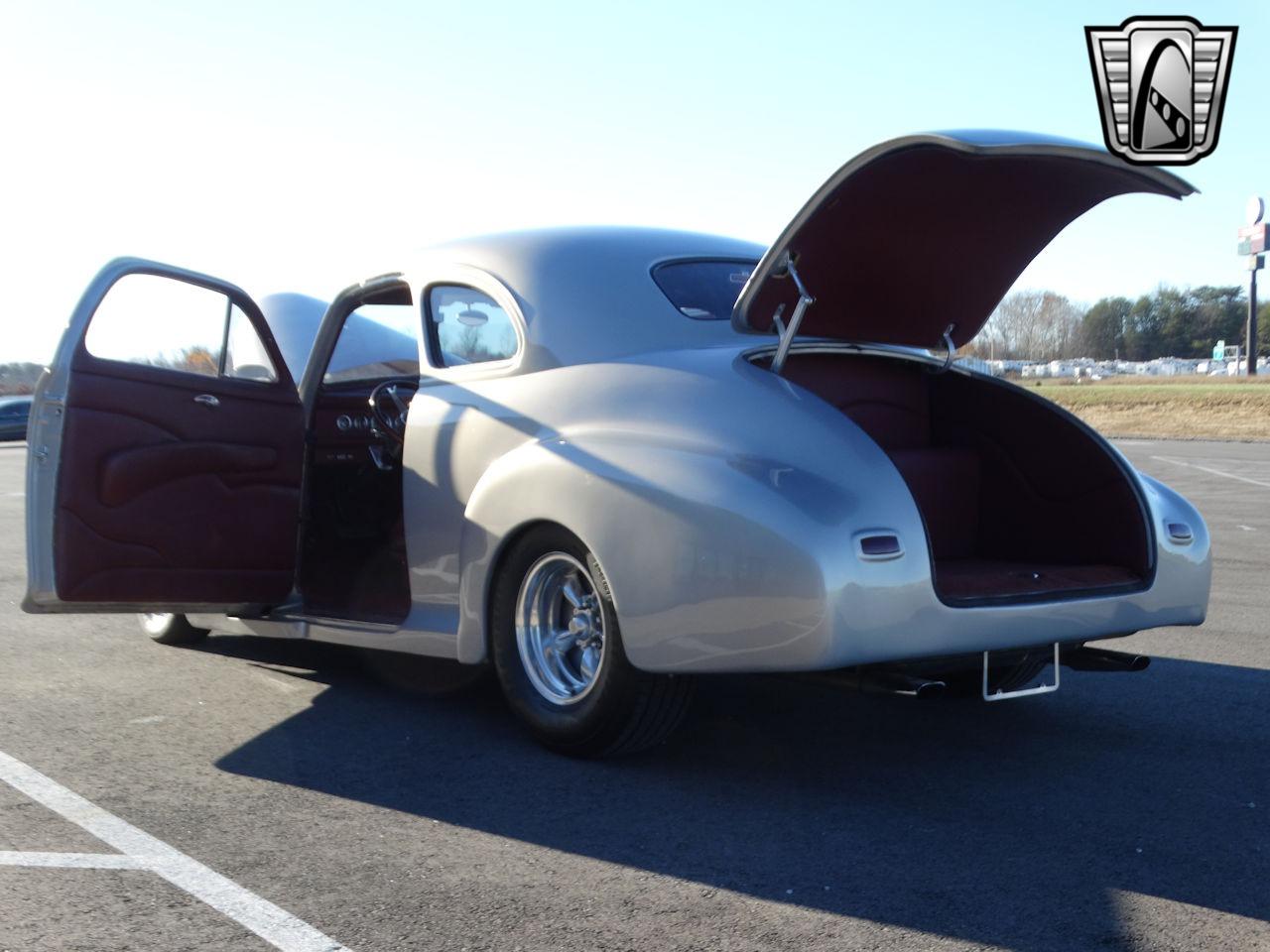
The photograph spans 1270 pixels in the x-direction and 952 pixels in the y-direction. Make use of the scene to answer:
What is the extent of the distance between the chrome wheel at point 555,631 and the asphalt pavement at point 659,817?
269mm

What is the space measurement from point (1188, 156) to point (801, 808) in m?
4.88

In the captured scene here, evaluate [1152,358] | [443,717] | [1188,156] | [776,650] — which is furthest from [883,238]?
[1152,358]

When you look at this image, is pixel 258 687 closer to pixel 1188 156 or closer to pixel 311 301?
pixel 311 301

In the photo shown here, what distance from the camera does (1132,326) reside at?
5128 inches

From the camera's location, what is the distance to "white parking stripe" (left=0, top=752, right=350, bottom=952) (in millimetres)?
3205

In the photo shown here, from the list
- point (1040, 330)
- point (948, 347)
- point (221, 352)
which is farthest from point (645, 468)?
point (1040, 330)

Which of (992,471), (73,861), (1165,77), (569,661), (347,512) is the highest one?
(1165,77)

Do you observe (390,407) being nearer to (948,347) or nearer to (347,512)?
(347,512)

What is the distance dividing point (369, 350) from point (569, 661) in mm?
2213

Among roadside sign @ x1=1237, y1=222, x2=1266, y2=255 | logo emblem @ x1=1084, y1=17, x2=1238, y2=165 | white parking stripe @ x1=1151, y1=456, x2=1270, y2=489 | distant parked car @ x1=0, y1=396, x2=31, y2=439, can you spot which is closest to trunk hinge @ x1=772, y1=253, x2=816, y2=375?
logo emblem @ x1=1084, y1=17, x2=1238, y2=165

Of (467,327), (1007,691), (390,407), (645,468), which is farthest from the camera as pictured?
(390,407)

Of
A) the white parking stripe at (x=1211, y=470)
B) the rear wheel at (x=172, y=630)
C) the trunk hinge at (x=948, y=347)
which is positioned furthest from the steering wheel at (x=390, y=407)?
the white parking stripe at (x=1211, y=470)

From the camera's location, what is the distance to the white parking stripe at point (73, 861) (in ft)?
12.1

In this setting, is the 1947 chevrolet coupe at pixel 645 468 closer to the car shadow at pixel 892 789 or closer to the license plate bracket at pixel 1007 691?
the license plate bracket at pixel 1007 691
